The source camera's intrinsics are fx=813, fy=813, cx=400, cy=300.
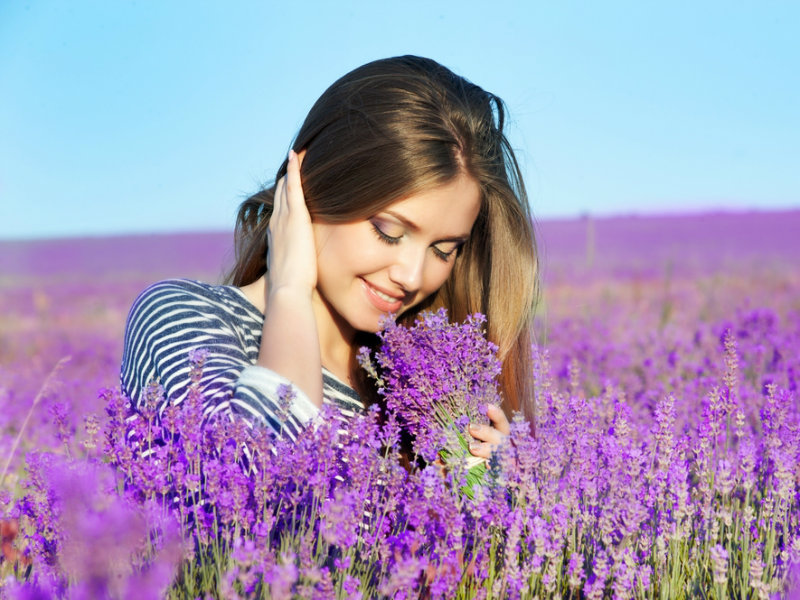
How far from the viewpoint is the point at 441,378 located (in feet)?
6.13

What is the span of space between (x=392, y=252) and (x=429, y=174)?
0.27 metres

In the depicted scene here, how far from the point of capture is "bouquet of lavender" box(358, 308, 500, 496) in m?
1.86

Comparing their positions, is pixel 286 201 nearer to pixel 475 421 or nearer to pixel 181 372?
pixel 181 372

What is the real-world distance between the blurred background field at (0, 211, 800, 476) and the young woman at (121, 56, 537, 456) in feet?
1.05

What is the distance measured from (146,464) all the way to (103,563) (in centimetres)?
49

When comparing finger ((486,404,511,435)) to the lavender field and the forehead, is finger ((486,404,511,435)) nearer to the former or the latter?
the lavender field

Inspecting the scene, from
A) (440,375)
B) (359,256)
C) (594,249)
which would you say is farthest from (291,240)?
(594,249)

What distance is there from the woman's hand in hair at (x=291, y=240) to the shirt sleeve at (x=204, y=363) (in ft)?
0.68

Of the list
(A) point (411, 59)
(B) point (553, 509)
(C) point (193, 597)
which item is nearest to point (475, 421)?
(B) point (553, 509)

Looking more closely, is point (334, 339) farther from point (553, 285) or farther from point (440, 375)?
point (553, 285)

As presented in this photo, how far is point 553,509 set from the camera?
5.36ft

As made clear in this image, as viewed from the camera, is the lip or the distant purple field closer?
the lip

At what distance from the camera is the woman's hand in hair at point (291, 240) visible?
2289mm

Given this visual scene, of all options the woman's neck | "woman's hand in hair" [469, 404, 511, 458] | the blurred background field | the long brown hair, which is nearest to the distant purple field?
Result: the blurred background field
